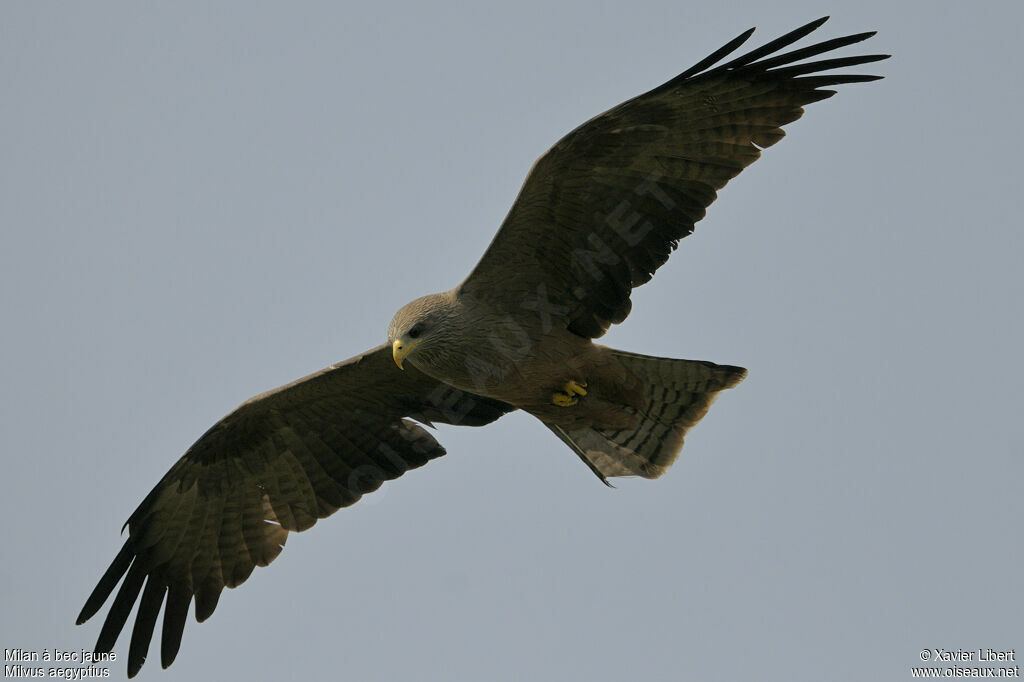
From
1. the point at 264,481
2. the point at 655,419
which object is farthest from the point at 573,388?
the point at 264,481

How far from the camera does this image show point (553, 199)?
8.45 m

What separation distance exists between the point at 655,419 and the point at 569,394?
0.83 m

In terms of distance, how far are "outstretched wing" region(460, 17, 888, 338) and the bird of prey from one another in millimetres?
12

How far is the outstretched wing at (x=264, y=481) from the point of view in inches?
393

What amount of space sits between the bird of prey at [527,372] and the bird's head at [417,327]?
1cm

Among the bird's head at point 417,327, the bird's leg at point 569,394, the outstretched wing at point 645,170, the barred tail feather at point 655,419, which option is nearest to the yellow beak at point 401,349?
the bird's head at point 417,327

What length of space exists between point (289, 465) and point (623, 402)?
9.71 feet

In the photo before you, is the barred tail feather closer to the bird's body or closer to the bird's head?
the bird's body

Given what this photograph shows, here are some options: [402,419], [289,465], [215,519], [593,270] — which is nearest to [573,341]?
[593,270]

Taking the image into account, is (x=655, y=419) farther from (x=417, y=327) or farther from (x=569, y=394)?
(x=417, y=327)

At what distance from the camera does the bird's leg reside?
9.10 metres

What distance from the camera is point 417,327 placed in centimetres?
865

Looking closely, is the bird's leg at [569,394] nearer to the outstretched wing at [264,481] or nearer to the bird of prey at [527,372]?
the bird of prey at [527,372]

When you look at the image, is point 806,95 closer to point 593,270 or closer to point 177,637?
point 593,270
